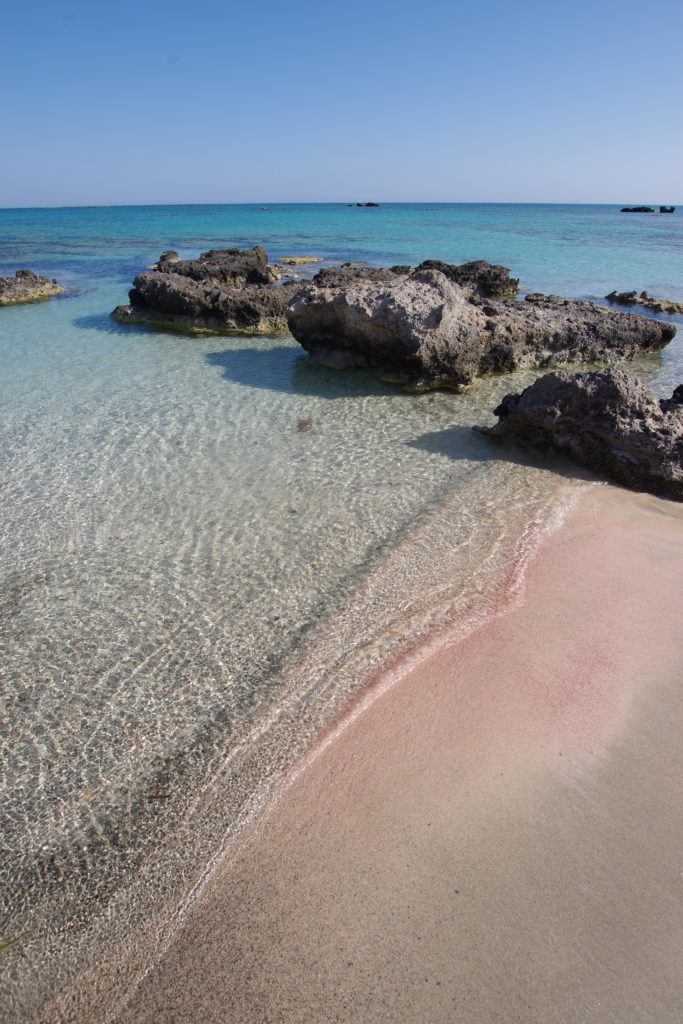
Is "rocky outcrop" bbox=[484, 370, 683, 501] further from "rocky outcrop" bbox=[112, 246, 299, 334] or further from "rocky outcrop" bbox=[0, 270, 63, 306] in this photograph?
"rocky outcrop" bbox=[0, 270, 63, 306]

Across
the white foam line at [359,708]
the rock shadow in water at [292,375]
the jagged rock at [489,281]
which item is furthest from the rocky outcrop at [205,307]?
the white foam line at [359,708]

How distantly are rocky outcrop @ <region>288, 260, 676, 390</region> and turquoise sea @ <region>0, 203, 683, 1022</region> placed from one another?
14.9 inches

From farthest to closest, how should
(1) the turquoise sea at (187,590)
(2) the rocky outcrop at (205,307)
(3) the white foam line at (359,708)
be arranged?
(2) the rocky outcrop at (205,307), (1) the turquoise sea at (187,590), (3) the white foam line at (359,708)

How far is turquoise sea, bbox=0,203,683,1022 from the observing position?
8.92 feet

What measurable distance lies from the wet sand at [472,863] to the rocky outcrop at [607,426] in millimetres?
2714

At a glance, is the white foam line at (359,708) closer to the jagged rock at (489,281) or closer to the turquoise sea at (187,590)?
the turquoise sea at (187,590)

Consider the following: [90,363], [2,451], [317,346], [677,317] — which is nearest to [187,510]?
[2,451]

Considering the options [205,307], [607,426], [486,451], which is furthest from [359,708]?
[205,307]

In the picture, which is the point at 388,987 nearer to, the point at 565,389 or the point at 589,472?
the point at 589,472

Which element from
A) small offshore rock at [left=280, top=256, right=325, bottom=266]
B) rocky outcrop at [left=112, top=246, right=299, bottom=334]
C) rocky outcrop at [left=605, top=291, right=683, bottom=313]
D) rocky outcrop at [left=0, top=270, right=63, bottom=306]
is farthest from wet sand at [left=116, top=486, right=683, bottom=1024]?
small offshore rock at [left=280, top=256, right=325, bottom=266]

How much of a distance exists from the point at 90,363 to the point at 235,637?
8.21m

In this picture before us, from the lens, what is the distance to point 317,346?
10398 mm

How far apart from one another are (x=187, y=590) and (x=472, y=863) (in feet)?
8.91

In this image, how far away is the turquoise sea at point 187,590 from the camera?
8.92 ft
